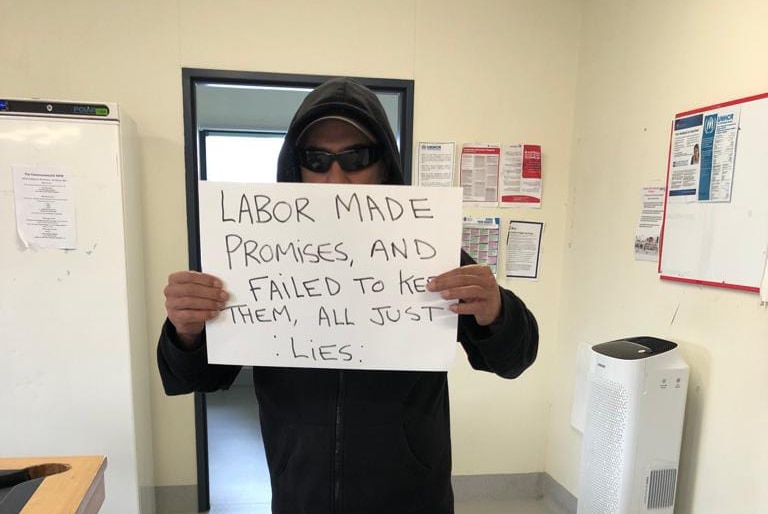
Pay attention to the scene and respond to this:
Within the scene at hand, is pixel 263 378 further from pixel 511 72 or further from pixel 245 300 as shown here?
pixel 511 72

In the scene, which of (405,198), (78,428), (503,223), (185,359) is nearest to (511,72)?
(503,223)

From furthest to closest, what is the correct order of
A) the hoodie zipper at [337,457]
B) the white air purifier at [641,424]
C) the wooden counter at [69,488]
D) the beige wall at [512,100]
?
the beige wall at [512,100] → the white air purifier at [641,424] → the hoodie zipper at [337,457] → the wooden counter at [69,488]

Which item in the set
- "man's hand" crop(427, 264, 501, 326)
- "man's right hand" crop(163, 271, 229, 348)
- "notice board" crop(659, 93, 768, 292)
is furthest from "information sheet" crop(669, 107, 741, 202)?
"man's right hand" crop(163, 271, 229, 348)

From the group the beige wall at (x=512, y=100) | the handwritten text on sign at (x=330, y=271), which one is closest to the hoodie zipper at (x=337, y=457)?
the handwritten text on sign at (x=330, y=271)

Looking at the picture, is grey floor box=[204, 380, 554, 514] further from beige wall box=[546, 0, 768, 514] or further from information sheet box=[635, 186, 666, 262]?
information sheet box=[635, 186, 666, 262]

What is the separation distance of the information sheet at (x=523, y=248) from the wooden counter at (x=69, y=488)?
1.93 metres

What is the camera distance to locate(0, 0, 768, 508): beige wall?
5.35 ft

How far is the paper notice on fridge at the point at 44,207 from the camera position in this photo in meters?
1.65

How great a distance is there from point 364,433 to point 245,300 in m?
0.37

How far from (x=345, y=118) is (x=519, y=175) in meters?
1.51

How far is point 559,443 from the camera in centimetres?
229

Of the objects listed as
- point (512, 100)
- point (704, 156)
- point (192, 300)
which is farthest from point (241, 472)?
point (704, 156)

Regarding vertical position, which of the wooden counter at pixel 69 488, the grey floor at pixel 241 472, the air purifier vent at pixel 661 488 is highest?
the wooden counter at pixel 69 488

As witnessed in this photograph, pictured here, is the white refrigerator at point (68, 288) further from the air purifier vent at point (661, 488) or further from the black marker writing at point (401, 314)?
the air purifier vent at point (661, 488)
